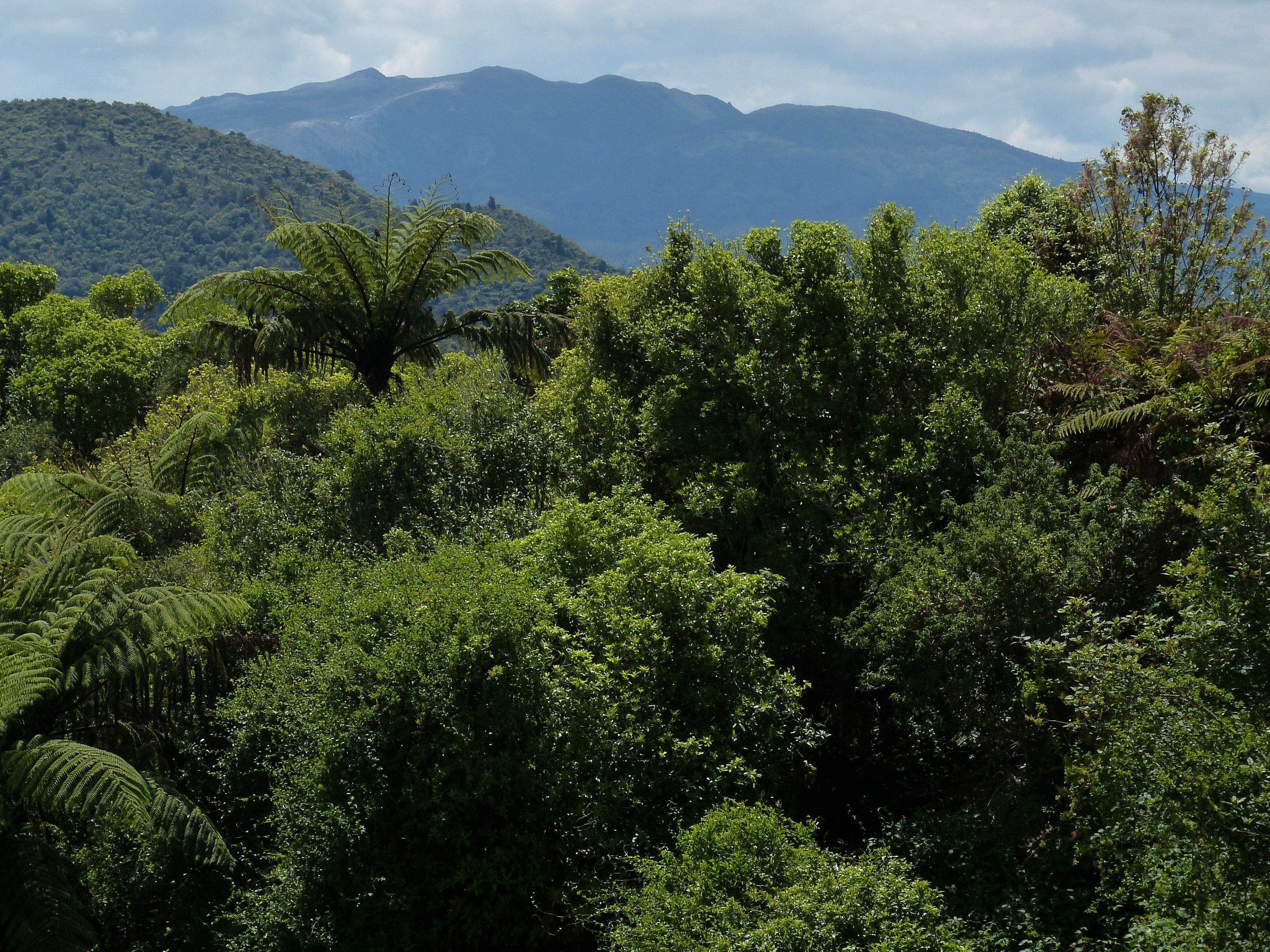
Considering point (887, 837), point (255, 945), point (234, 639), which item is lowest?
point (255, 945)

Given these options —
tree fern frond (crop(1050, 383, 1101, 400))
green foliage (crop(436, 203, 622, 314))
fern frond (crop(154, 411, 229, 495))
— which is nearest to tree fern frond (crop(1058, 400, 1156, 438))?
tree fern frond (crop(1050, 383, 1101, 400))

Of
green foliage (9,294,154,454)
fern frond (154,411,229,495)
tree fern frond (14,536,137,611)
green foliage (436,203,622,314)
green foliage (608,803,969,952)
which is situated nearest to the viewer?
green foliage (608,803,969,952)

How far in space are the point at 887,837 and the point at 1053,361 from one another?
626 cm

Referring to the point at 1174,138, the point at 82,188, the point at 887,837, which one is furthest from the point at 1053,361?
the point at 82,188

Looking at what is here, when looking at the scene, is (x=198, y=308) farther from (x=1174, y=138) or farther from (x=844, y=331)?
(x=1174, y=138)

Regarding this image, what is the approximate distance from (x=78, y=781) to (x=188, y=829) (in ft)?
3.24

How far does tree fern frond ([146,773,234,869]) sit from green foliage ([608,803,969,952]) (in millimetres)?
3637

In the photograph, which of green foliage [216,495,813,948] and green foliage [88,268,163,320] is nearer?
green foliage [216,495,813,948]

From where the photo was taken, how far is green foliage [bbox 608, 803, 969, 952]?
5836 millimetres

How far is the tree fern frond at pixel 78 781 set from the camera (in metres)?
7.51

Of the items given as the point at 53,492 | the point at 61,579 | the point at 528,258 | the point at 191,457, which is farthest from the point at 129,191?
the point at 61,579

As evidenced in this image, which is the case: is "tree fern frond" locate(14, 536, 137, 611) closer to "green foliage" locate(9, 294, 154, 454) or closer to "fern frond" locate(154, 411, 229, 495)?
"fern frond" locate(154, 411, 229, 495)

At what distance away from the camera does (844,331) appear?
11.9 m

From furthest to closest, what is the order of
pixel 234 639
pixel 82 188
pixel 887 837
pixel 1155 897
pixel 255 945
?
1. pixel 82 188
2. pixel 234 639
3. pixel 887 837
4. pixel 255 945
5. pixel 1155 897
